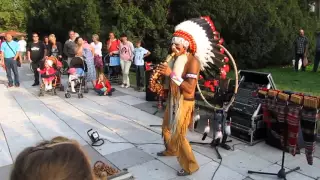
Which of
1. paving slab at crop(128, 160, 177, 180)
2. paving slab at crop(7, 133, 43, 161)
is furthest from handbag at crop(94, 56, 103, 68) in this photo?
paving slab at crop(128, 160, 177, 180)

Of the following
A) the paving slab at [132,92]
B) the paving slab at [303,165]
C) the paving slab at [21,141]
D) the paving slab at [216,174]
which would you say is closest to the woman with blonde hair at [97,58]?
the paving slab at [132,92]

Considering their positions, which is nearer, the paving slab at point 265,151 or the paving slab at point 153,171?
the paving slab at point 153,171

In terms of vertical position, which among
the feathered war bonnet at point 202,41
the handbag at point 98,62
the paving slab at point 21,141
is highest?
the feathered war bonnet at point 202,41

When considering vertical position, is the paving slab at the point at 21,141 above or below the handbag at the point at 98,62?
below

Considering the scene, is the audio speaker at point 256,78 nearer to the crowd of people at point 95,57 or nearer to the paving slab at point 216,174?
the paving slab at point 216,174

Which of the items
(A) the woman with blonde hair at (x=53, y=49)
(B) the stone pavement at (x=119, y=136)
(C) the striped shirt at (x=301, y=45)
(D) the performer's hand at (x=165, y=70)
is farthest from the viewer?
(C) the striped shirt at (x=301, y=45)

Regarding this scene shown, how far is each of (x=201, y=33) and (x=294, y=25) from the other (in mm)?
14697

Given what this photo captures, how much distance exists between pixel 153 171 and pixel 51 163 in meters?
3.34

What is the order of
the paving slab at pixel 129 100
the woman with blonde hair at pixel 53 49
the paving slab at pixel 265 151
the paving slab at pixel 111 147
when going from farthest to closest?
1. the woman with blonde hair at pixel 53 49
2. the paving slab at pixel 129 100
3. the paving slab at pixel 111 147
4. the paving slab at pixel 265 151

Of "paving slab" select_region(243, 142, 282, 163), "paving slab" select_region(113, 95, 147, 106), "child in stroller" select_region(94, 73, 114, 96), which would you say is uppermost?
"child in stroller" select_region(94, 73, 114, 96)

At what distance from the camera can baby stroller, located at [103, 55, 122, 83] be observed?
10703 millimetres

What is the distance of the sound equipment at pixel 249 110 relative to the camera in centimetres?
516

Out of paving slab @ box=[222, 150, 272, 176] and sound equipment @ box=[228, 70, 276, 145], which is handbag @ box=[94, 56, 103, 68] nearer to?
sound equipment @ box=[228, 70, 276, 145]

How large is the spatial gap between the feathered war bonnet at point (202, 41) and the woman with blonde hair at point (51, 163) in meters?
3.05
